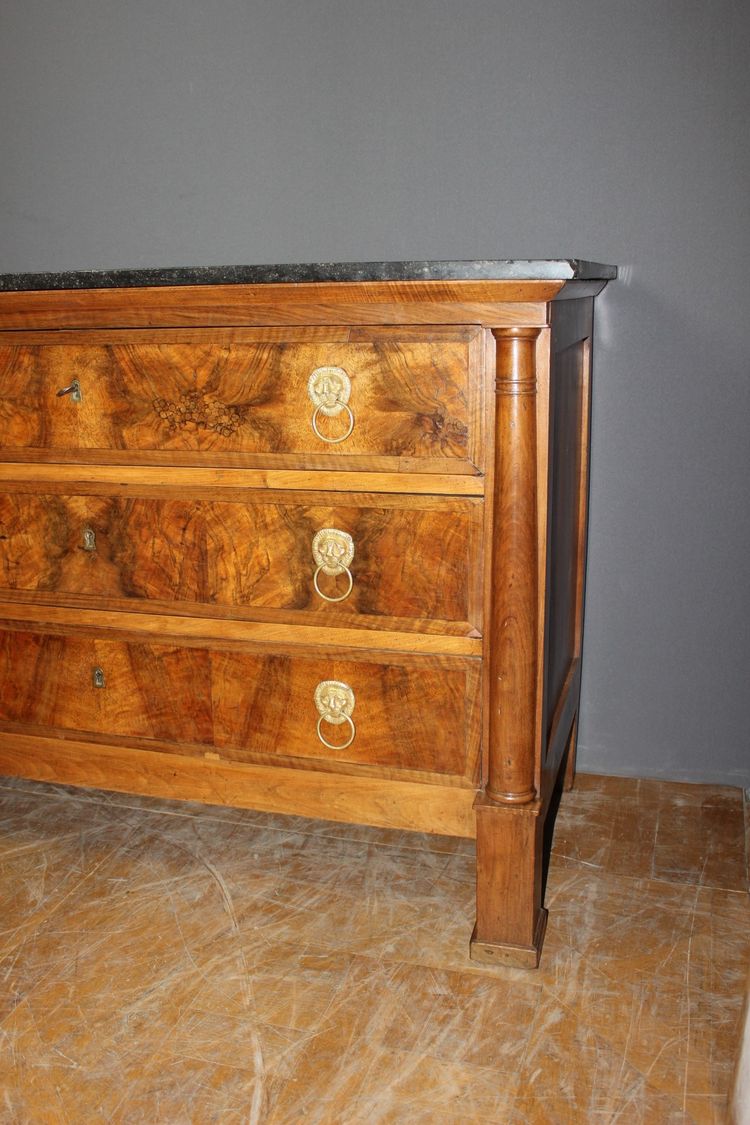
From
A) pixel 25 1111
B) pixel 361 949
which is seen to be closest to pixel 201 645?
pixel 361 949

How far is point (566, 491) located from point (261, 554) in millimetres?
548

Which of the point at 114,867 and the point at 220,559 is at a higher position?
the point at 220,559

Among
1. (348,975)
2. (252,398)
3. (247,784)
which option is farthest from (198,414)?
(348,975)

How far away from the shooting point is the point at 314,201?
205cm

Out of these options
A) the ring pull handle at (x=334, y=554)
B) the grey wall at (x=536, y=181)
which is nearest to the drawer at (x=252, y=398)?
the ring pull handle at (x=334, y=554)

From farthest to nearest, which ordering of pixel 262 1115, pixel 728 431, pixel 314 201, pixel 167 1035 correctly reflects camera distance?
1. pixel 314 201
2. pixel 728 431
3. pixel 167 1035
4. pixel 262 1115

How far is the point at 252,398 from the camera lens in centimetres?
146

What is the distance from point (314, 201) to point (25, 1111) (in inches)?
64.8

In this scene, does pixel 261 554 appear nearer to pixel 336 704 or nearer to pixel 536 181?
pixel 336 704

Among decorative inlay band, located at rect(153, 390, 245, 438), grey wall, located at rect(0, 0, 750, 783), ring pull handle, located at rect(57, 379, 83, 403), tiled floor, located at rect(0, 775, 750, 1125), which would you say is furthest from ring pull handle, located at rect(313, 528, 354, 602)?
grey wall, located at rect(0, 0, 750, 783)

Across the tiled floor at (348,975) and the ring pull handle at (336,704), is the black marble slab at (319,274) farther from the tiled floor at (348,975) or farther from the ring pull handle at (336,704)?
the tiled floor at (348,975)

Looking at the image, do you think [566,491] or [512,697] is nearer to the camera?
[512,697]

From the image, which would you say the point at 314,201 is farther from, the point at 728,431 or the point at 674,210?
the point at 728,431

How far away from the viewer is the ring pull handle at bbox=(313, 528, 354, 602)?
1.47 m
